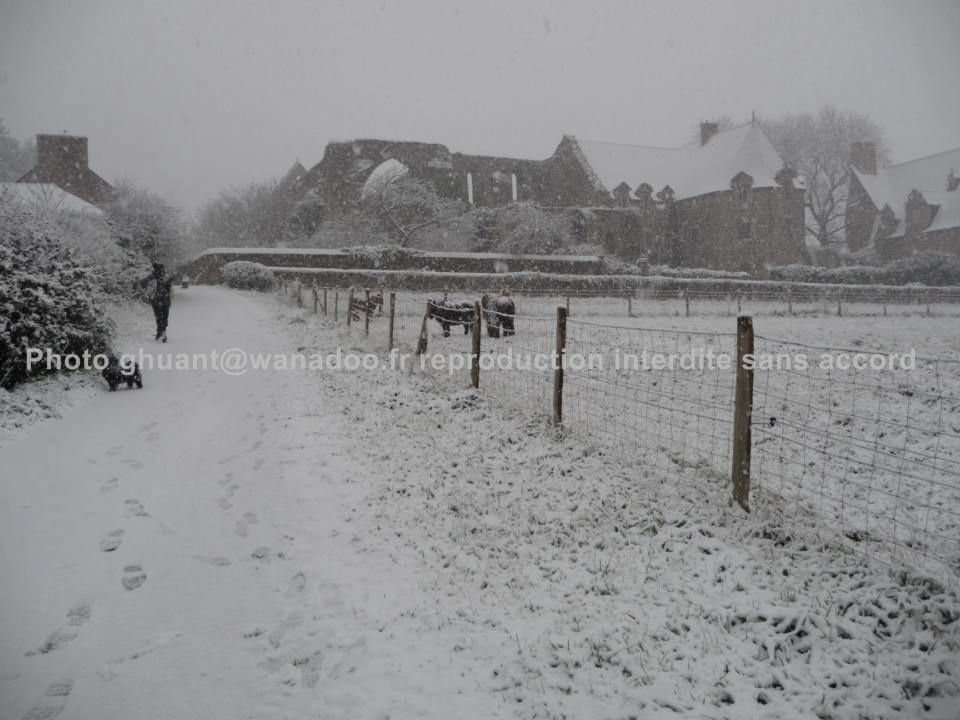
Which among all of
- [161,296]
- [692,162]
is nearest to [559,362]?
[161,296]

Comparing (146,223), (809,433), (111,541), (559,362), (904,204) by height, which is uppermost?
(904,204)

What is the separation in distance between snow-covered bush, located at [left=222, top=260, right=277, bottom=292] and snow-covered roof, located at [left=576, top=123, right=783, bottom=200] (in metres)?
29.0

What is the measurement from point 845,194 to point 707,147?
55.5ft

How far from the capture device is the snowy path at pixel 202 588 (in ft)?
9.39

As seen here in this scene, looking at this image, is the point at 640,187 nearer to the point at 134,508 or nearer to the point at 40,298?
the point at 40,298

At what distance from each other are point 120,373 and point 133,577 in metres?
6.46

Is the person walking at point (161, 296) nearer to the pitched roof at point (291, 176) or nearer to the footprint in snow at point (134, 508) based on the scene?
the footprint in snow at point (134, 508)

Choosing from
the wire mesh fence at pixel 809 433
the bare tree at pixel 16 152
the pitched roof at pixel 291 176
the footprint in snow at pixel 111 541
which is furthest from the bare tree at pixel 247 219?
the footprint in snow at pixel 111 541

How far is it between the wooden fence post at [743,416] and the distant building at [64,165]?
45.8m

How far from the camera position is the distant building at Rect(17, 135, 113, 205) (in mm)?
39562

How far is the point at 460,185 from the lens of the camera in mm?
49125

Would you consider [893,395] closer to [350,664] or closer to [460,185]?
[350,664]

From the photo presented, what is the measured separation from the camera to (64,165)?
39.9 metres

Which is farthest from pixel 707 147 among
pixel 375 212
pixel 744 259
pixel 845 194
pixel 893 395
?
pixel 893 395
